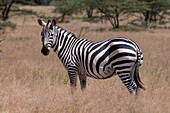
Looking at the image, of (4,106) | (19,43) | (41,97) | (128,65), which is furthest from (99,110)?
(19,43)

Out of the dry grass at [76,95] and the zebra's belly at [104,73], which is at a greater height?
the zebra's belly at [104,73]

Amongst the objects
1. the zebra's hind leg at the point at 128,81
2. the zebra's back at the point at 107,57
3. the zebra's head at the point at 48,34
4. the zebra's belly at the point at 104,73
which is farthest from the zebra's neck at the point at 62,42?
the zebra's hind leg at the point at 128,81

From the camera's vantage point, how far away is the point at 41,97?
17.2ft

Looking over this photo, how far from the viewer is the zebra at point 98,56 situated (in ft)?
15.8

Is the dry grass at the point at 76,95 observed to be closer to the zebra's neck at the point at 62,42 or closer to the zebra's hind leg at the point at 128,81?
the zebra's hind leg at the point at 128,81

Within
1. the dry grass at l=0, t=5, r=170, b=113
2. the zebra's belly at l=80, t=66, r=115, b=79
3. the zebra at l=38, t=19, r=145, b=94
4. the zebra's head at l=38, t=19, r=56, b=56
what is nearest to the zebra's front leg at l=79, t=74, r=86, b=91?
the zebra at l=38, t=19, r=145, b=94

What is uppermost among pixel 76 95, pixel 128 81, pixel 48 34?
pixel 48 34

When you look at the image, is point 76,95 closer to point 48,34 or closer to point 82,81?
point 82,81

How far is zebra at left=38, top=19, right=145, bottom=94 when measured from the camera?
480 cm

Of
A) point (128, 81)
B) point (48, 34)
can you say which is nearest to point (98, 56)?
point (128, 81)

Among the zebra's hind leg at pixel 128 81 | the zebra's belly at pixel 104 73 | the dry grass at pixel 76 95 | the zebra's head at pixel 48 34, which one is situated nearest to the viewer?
the dry grass at pixel 76 95

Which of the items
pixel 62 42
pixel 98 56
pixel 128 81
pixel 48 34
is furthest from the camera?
pixel 62 42

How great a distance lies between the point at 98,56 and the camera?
5.09 m

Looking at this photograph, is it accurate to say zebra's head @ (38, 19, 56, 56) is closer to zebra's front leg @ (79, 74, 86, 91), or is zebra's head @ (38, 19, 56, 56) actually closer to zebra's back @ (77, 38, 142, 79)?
zebra's back @ (77, 38, 142, 79)
